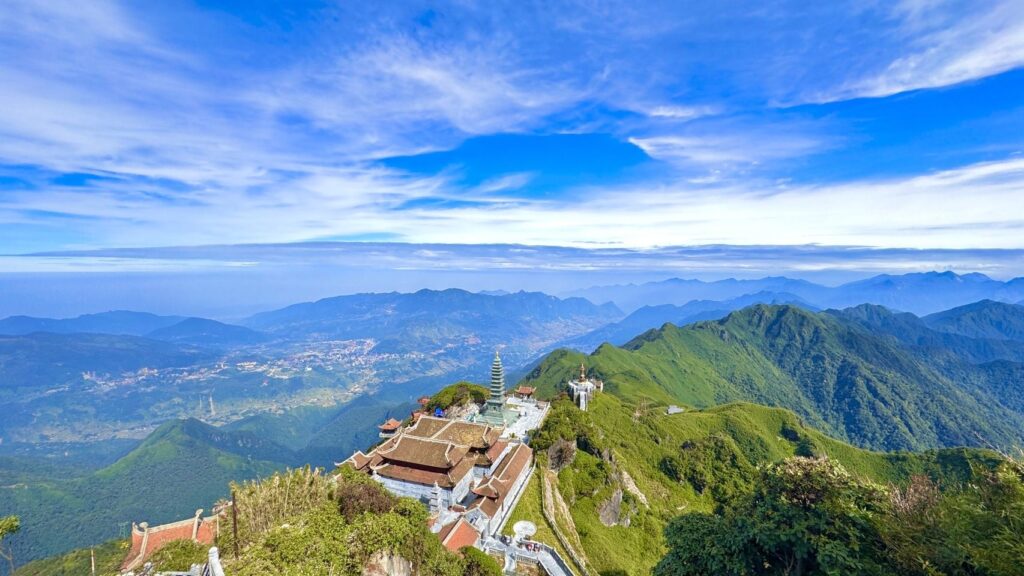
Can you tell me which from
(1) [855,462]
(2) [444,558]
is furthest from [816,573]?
(1) [855,462]

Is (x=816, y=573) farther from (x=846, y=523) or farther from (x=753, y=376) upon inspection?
(x=753, y=376)

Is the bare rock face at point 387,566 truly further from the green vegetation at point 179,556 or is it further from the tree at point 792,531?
the tree at point 792,531

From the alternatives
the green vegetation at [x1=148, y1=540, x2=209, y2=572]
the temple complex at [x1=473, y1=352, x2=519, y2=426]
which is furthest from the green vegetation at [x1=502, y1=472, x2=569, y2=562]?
the green vegetation at [x1=148, y1=540, x2=209, y2=572]

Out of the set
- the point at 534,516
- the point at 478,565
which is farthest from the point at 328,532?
the point at 534,516

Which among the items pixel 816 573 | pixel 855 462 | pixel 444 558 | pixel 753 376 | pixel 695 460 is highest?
pixel 816 573

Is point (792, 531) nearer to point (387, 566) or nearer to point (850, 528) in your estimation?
point (850, 528)

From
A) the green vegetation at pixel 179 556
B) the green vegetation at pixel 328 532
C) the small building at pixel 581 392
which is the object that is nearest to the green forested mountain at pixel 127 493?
the small building at pixel 581 392
